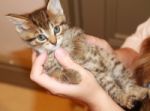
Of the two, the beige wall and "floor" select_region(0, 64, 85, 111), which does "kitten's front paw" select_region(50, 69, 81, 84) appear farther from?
"floor" select_region(0, 64, 85, 111)

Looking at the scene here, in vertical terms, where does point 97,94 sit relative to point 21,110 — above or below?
above

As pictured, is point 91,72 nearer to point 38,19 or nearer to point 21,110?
point 38,19

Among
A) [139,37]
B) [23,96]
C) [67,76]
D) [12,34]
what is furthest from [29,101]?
[67,76]

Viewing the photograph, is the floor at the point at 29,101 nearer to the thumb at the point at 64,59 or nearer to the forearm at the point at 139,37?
the forearm at the point at 139,37

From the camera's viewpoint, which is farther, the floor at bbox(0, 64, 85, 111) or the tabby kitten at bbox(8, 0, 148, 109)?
the floor at bbox(0, 64, 85, 111)

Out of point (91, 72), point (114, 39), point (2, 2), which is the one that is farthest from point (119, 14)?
point (91, 72)

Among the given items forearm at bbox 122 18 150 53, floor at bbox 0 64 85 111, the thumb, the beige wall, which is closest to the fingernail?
the thumb

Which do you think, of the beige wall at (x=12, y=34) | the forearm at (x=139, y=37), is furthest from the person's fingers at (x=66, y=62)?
the beige wall at (x=12, y=34)
